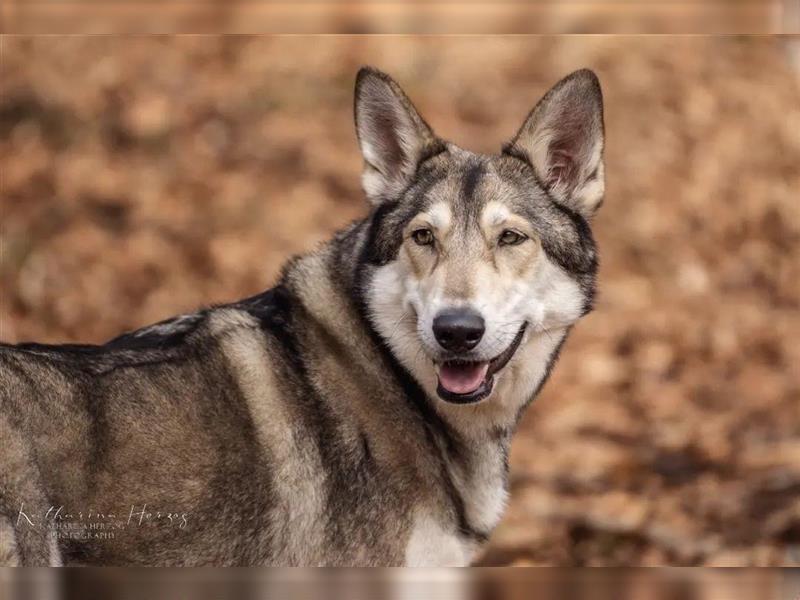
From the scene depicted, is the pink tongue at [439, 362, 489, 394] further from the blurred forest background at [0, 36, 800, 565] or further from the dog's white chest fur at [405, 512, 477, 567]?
the blurred forest background at [0, 36, 800, 565]

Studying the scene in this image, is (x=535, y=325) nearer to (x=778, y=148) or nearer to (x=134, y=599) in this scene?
(x=134, y=599)

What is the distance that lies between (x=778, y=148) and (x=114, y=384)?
7.01m

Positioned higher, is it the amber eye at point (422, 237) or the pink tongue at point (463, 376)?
the amber eye at point (422, 237)

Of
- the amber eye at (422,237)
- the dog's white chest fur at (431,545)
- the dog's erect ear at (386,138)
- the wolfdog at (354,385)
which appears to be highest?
the dog's erect ear at (386,138)

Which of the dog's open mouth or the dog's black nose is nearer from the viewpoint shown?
the dog's black nose

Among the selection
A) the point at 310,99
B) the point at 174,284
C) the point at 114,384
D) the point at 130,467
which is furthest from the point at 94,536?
the point at 310,99

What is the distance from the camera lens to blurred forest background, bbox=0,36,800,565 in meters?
7.52

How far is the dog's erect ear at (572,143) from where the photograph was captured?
3908 mm

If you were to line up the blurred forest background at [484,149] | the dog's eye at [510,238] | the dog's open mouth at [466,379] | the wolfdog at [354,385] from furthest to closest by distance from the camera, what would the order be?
the blurred forest background at [484,149] < the dog's eye at [510,238] < the dog's open mouth at [466,379] < the wolfdog at [354,385]

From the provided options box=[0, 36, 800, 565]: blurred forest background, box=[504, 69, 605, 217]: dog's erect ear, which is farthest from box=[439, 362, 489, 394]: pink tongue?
box=[0, 36, 800, 565]: blurred forest background

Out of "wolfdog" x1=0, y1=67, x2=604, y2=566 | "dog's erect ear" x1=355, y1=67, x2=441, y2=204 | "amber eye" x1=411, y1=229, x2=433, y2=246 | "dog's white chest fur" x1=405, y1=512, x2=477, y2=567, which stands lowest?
"dog's white chest fur" x1=405, y1=512, x2=477, y2=567

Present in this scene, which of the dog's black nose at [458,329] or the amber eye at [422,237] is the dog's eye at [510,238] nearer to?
the amber eye at [422,237]

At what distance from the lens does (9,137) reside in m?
8.34

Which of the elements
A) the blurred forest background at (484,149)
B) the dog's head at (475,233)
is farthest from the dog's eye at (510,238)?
the blurred forest background at (484,149)
